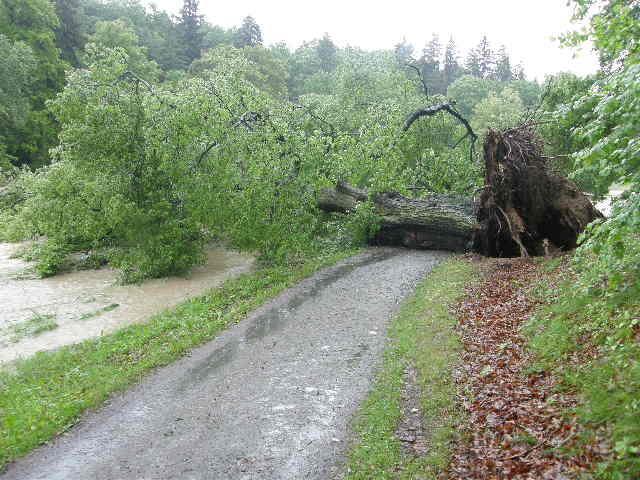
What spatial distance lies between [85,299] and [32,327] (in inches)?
87.5

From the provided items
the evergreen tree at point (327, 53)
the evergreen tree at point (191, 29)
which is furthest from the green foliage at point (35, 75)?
the evergreen tree at point (327, 53)

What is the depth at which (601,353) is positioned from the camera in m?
5.86

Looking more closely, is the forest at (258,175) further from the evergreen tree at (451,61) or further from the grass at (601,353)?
the evergreen tree at (451,61)

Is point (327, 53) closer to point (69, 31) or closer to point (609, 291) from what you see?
point (69, 31)

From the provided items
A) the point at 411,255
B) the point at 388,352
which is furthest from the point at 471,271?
the point at 388,352

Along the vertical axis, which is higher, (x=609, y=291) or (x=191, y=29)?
(x=191, y=29)

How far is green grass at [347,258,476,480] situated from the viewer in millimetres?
5551

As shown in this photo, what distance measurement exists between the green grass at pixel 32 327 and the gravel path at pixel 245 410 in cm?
487

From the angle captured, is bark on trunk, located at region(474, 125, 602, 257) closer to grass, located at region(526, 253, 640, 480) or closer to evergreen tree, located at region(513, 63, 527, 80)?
grass, located at region(526, 253, 640, 480)

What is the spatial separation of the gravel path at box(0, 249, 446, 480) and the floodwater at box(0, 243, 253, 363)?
3777mm

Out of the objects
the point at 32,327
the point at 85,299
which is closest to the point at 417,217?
the point at 85,299

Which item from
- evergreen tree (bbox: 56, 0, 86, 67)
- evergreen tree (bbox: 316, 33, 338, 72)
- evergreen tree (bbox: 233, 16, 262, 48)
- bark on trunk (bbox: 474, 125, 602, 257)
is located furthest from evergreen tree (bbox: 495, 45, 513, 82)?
bark on trunk (bbox: 474, 125, 602, 257)

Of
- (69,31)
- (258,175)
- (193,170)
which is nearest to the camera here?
(258,175)

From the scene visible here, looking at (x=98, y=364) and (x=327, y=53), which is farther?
(x=327, y=53)
